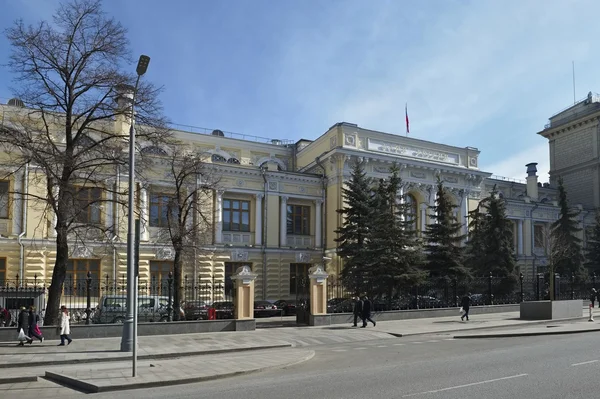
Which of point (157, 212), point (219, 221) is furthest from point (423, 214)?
point (157, 212)

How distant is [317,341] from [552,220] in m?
47.4

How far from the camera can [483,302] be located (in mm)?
33875

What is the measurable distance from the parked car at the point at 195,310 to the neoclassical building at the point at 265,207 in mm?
7568

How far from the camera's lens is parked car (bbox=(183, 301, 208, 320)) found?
25.4 meters

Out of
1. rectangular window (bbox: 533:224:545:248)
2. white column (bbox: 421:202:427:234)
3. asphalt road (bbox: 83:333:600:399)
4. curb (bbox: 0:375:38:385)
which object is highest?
white column (bbox: 421:202:427:234)

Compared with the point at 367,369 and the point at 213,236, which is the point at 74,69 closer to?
the point at 367,369

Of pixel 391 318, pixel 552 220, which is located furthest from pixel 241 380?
pixel 552 220

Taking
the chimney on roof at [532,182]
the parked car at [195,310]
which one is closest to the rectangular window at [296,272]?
the parked car at [195,310]

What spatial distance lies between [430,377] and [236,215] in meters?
32.7

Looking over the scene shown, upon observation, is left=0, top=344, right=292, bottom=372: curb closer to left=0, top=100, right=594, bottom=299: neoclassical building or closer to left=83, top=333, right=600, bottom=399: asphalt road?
left=83, top=333, right=600, bottom=399: asphalt road

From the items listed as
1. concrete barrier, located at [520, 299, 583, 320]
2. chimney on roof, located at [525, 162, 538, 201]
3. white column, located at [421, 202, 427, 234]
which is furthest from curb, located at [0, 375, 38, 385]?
chimney on roof, located at [525, 162, 538, 201]

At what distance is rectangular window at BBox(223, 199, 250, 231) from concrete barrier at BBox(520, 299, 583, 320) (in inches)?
849

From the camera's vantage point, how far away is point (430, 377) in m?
11.0

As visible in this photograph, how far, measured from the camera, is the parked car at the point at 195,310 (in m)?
25.4
